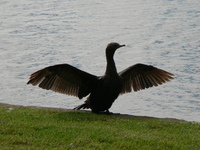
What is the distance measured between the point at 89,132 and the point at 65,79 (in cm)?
204

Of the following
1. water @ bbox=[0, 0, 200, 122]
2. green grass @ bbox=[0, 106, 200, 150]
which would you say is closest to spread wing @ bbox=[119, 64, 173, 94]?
green grass @ bbox=[0, 106, 200, 150]

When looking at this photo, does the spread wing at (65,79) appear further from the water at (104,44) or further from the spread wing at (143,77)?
the water at (104,44)

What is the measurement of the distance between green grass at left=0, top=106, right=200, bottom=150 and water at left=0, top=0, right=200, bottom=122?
4531 millimetres

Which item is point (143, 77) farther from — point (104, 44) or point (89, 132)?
point (104, 44)

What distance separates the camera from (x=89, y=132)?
7.34 metres

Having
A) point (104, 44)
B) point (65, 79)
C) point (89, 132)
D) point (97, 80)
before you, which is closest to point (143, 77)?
point (97, 80)

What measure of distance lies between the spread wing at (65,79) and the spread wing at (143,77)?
33.0 inches

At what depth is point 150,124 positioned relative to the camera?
824cm

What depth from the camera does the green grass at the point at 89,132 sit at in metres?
6.82

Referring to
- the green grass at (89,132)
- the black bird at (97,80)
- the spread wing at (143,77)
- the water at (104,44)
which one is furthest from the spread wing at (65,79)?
the water at (104,44)

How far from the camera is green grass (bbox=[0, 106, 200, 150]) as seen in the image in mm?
6820

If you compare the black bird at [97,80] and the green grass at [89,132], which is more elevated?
the black bird at [97,80]

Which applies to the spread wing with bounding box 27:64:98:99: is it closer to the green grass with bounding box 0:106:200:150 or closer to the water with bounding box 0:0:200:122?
the green grass with bounding box 0:106:200:150

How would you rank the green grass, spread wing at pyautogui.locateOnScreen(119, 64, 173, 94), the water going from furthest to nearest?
the water, spread wing at pyautogui.locateOnScreen(119, 64, 173, 94), the green grass
